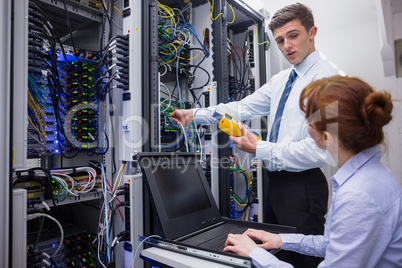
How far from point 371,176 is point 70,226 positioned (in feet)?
6.66

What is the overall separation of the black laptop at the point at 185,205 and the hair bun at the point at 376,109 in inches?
26.9

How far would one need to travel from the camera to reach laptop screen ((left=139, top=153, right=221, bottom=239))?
3.99 feet

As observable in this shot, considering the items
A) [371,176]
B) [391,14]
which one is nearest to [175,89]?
[391,14]

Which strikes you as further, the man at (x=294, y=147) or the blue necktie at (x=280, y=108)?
the blue necktie at (x=280, y=108)

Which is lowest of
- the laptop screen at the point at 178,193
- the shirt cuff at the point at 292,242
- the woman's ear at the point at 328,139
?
the shirt cuff at the point at 292,242

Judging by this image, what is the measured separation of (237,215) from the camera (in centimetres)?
279

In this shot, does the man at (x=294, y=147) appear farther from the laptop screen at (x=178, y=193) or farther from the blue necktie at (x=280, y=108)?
the laptop screen at (x=178, y=193)

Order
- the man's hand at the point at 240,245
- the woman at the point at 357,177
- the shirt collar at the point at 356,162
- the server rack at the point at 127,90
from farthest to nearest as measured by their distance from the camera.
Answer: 1. the server rack at the point at 127,90
2. the man's hand at the point at 240,245
3. the shirt collar at the point at 356,162
4. the woman at the point at 357,177

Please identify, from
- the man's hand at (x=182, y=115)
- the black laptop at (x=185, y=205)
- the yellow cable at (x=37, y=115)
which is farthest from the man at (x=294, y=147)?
the yellow cable at (x=37, y=115)

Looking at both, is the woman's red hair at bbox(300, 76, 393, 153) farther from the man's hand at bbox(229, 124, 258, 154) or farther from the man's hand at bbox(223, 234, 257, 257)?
the man's hand at bbox(229, 124, 258, 154)

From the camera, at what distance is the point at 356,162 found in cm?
79

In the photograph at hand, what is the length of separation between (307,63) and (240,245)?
3.75 ft

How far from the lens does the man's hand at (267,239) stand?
1.04m

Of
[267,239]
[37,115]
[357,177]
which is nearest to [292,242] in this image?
[267,239]
